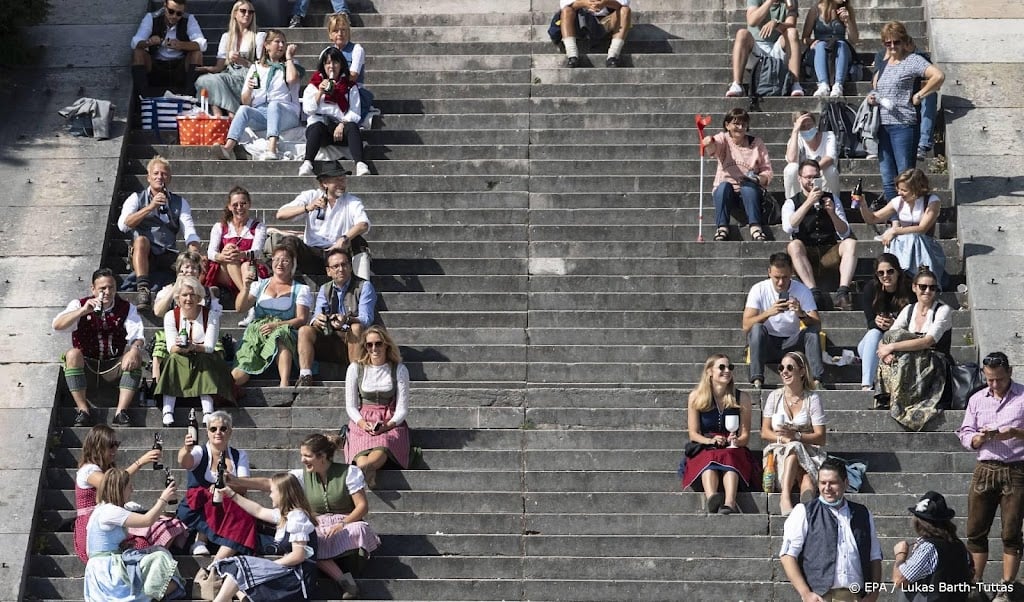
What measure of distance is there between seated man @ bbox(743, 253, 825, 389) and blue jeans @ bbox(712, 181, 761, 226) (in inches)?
57.6

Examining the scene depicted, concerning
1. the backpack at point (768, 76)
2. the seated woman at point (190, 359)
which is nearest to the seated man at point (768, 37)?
the backpack at point (768, 76)

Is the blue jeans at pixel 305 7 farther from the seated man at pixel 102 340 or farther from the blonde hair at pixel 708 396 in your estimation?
the blonde hair at pixel 708 396

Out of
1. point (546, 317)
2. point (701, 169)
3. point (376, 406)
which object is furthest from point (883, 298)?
point (376, 406)

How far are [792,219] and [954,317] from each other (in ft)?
5.27

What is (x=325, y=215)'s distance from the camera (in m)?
16.9

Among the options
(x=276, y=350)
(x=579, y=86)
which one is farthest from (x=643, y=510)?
(x=579, y=86)

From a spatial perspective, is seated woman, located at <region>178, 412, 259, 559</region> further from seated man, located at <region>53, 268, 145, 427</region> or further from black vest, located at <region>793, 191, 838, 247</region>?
black vest, located at <region>793, 191, 838, 247</region>

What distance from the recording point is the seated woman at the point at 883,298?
50.9 ft

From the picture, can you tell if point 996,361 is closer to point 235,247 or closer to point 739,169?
point 739,169

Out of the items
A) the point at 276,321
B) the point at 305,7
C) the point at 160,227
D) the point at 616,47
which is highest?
the point at 305,7

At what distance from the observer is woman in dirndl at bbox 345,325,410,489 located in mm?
14484

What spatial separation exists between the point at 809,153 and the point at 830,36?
228cm

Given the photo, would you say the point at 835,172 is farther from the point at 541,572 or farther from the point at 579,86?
the point at 541,572

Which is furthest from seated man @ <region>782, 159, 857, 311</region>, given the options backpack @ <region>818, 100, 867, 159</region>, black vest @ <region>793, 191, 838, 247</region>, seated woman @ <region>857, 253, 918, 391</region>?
backpack @ <region>818, 100, 867, 159</region>
